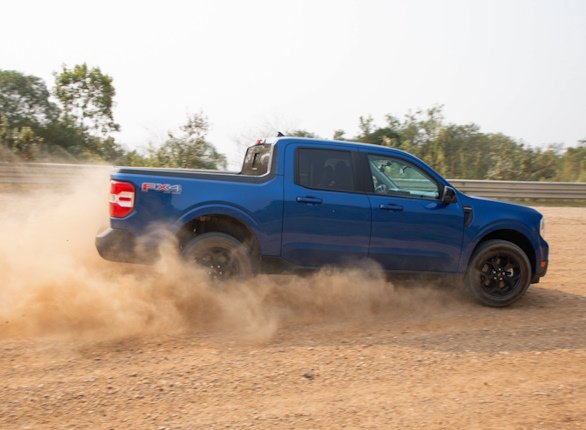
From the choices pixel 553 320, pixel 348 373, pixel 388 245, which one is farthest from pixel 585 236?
pixel 348 373

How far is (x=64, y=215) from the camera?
705 centimetres

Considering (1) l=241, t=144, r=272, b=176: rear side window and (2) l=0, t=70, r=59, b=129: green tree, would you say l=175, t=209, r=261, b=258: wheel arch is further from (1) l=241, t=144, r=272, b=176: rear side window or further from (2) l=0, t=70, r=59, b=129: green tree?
(2) l=0, t=70, r=59, b=129: green tree

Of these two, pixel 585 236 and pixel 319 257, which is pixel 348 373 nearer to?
pixel 319 257

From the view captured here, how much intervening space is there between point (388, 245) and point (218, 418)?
3056 millimetres

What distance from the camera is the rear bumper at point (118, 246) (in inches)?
215

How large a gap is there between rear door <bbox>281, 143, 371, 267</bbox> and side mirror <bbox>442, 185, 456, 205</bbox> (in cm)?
89

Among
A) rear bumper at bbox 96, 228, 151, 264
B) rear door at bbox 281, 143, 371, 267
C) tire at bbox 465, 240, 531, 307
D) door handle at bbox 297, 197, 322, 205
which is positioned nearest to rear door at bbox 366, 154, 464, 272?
rear door at bbox 281, 143, 371, 267

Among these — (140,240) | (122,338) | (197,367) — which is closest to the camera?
(197,367)

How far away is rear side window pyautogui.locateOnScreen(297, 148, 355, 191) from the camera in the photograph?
598 cm

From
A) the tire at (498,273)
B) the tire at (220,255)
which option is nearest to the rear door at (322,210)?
the tire at (220,255)

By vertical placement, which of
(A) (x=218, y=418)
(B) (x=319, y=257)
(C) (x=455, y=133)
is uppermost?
(C) (x=455, y=133)

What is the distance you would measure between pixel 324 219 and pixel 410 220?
3.22 ft

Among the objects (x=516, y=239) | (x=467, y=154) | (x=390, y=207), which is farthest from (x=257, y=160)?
(x=467, y=154)

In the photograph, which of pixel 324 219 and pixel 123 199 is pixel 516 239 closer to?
pixel 324 219
